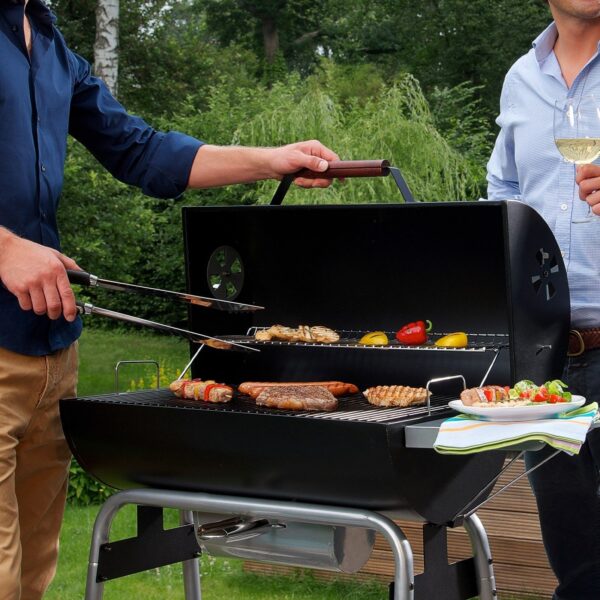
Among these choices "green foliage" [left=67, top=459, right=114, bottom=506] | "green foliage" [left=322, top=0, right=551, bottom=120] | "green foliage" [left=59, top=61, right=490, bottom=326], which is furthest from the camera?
"green foliage" [left=322, top=0, right=551, bottom=120]

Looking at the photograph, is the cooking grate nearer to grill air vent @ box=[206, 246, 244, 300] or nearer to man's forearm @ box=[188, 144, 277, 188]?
grill air vent @ box=[206, 246, 244, 300]

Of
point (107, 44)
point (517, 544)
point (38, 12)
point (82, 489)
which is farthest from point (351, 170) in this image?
point (107, 44)

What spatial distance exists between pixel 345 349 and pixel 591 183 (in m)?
0.88

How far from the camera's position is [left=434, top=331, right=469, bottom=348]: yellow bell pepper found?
284 cm

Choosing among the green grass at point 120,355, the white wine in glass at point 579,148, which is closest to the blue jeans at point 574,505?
the white wine in glass at point 579,148

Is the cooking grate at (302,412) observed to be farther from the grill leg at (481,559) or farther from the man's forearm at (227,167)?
the man's forearm at (227,167)

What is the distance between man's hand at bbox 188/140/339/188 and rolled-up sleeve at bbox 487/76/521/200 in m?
0.49

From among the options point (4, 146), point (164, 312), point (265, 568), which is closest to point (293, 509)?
point (4, 146)

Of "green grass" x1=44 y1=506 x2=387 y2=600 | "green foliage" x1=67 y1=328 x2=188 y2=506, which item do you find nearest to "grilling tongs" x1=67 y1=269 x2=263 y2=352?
"green grass" x1=44 y1=506 x2=387 y2=600

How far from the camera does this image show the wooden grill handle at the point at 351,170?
2891mm

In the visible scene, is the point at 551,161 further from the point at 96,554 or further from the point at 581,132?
the point at 96,554

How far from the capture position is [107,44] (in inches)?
491

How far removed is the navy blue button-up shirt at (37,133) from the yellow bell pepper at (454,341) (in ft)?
2.83

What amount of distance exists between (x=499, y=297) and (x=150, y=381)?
6049mm
